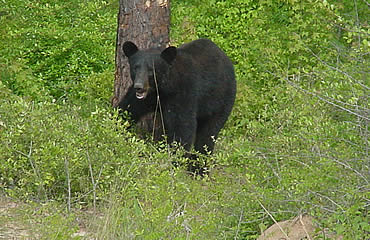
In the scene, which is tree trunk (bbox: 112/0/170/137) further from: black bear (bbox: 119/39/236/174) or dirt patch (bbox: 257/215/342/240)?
dirt patch (bbox: 257/215/342/240)

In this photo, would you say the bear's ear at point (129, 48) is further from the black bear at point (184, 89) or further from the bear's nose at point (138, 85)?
the bear's nose at point (138, 85)

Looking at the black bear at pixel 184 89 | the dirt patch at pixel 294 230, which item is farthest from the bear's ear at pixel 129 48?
the dirt patch at pixel 294 230

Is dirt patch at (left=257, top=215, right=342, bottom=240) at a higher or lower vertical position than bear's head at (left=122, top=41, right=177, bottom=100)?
lower

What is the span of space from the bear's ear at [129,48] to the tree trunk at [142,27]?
2.66ft

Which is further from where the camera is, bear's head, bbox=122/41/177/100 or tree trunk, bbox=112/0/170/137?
tree trunk, bbox=112/0/170/137

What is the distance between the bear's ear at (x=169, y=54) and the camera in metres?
8.91

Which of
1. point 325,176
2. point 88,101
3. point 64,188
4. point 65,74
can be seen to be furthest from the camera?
point 65,74

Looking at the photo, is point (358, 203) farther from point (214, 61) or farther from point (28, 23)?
point (28, 23)

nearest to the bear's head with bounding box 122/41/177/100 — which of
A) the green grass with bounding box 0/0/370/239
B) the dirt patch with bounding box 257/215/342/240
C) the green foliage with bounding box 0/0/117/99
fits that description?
the green grass with bounding box 0/0/370/239

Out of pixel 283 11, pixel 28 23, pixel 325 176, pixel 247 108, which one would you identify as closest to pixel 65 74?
pixel 28 23

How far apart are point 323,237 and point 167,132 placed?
4.10 m

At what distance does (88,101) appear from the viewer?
10.9m

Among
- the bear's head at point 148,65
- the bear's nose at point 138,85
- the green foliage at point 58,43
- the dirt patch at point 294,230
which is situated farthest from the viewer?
the green foliage at point 58,43

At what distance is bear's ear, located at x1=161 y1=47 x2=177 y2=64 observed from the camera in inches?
351
